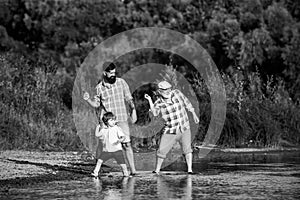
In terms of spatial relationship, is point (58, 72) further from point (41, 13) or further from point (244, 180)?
point (244, 180)

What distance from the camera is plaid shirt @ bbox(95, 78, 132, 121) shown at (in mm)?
14508

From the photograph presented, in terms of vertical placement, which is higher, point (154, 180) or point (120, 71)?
point (120, 71)

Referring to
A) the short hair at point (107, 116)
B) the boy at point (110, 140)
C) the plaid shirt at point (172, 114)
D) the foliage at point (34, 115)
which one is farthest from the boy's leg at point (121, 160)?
the foliage at point (34, 115)

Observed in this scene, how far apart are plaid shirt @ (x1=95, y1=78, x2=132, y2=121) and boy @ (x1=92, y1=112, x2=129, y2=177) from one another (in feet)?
0.69

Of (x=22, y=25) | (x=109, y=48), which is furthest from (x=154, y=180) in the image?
(x=22, y=25)

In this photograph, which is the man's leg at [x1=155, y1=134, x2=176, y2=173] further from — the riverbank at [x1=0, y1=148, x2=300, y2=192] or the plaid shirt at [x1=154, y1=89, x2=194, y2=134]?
the riverbank at [x1=0, y1=148, x2=300, y2=192]

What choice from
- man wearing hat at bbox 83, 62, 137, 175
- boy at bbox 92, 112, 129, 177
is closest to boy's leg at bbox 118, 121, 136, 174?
man wearing hat at bbox 83, 62, 137, 175

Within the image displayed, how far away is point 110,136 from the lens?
14219mm

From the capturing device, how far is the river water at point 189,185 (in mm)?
11297

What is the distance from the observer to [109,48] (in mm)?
36750

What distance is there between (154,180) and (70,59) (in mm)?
23900

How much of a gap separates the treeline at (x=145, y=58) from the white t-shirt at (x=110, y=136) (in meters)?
8.46

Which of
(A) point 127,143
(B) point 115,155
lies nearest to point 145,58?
(A) point 127,143

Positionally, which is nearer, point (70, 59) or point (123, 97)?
point (123, 97)
